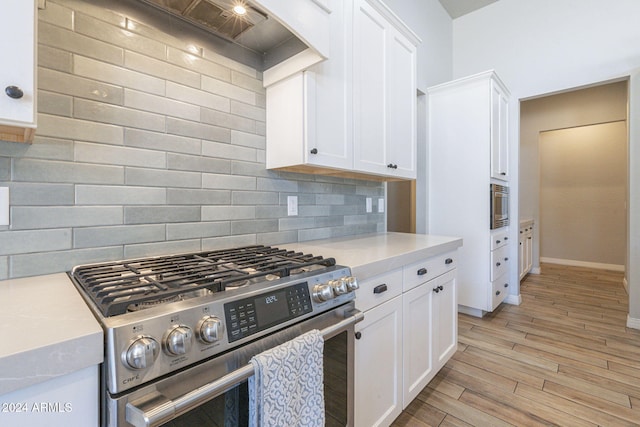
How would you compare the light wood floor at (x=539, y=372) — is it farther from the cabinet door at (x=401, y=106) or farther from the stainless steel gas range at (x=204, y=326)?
the cabinet door at (x=401, y=106)

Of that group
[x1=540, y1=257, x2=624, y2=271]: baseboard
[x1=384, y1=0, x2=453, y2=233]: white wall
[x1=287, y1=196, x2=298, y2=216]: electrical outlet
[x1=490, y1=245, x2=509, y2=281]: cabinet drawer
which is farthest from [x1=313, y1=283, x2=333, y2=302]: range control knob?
[x1=540, y1=257, x2=624, y2=271]: baseboard

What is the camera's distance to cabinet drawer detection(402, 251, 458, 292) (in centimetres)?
147

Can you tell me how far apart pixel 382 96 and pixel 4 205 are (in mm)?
1801

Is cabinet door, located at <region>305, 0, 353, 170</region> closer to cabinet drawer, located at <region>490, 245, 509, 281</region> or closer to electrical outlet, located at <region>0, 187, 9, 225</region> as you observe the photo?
electrical outlet, located at <region>0, 187, 9, 225</region>

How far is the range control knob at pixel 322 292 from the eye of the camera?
94cm

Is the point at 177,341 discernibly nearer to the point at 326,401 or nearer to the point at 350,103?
the point at 326,401

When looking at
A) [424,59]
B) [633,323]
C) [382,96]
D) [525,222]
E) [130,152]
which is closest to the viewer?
[130,152]

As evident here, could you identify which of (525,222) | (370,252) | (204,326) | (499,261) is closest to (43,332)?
(204,326)

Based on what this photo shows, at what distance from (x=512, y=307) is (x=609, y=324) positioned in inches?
30.2

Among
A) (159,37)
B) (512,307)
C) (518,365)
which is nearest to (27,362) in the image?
(159,37)

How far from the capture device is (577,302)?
341 centimetres

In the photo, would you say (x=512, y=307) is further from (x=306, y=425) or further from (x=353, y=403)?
(x=306, y=425)

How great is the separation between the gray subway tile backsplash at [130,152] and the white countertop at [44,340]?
1.34ft

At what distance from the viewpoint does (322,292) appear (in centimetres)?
94
